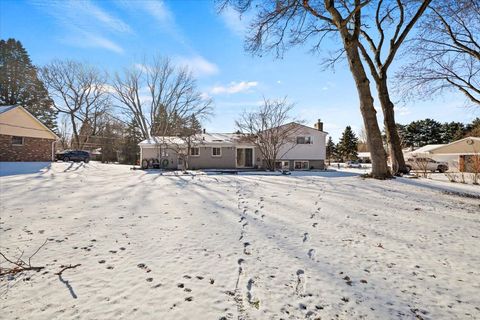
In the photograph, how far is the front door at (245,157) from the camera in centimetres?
2571

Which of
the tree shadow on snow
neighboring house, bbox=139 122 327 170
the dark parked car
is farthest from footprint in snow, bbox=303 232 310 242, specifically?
the dark parked car

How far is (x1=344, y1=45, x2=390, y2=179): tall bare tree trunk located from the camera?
30.1ft

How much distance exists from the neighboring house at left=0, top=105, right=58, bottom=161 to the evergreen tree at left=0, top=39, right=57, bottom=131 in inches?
562

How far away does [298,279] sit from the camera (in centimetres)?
245

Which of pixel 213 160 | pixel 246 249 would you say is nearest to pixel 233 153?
pixel 213 160

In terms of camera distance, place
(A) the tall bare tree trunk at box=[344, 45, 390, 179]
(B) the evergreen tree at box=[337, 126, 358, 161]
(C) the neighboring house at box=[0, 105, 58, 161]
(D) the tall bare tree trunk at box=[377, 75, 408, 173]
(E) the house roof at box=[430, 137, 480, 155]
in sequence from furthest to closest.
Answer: (B) the evergreen tree at box=[337, 126, 358, 161]
(E) the house roof at box=[430, 137, 480, 155]
(C) the neighboring house at box=[0, 105, 58, 161]
(D) the tall bare tree trunk at box=[377, 75, 408, 173]
(A) the tall bare tree trunk at box=[344, 45, 390, 179]

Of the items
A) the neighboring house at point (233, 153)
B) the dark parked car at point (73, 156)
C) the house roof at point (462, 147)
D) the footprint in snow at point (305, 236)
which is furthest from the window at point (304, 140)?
the footprint in snow at point (305, 236)

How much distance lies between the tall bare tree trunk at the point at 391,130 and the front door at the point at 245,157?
15.6m

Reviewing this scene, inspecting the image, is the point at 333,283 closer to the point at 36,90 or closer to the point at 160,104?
the point at 160,104

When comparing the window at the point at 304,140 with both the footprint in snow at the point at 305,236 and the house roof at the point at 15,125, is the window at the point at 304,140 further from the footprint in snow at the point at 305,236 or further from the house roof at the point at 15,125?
the house roof at the point at 15,125

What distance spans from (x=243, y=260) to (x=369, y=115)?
843 centimetres

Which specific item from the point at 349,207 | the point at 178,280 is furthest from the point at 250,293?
the point at 349,207

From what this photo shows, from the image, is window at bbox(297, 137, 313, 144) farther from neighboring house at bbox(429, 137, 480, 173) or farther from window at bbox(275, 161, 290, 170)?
neighboring house at bbox(429, 137, 480, 173)

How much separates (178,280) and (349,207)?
4.15m
